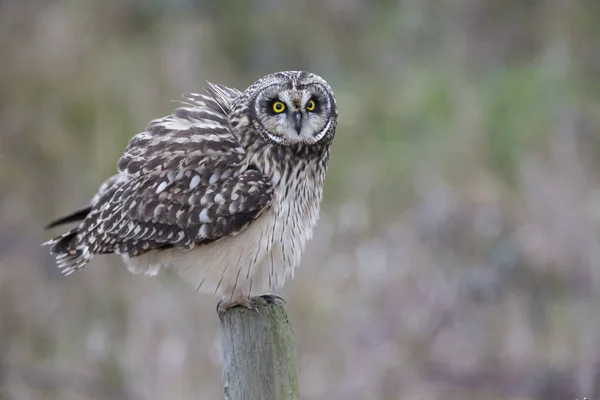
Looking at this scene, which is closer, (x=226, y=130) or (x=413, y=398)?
(x=226, y=130)

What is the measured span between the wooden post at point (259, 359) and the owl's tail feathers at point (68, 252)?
1211mm

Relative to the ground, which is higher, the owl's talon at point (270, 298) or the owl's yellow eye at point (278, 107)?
the owl's yellow eye at point (278, 107)

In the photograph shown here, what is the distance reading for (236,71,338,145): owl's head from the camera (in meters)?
4.00

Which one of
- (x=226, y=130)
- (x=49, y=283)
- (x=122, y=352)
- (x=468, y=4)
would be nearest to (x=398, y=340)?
(x=122, y=352)

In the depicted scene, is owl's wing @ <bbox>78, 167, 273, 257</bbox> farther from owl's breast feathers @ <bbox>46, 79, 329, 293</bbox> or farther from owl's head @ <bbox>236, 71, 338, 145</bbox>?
owl's head @ <bbox>236, 71, 338, 145</bbox>

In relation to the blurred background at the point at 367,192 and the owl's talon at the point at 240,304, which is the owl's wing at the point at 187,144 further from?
the blurred background at the point at 367,192

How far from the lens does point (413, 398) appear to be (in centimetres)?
658

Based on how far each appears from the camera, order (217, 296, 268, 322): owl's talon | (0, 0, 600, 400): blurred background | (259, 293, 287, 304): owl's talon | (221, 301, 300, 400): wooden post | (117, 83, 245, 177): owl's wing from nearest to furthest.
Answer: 1. (221, 301, 300, 400): wooden post
2. (217, 296, 268, 322): owl's talon
3. (259, 293, 287, 304): owl's talon
4. (117, 83, 245, 177): owl's wing
5. (0, 0, 600, 400): blurred background

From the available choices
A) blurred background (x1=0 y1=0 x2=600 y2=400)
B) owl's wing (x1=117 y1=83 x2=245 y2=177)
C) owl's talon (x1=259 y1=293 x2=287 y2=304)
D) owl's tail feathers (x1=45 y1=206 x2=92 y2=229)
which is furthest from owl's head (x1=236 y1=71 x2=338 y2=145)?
blurred background (x1=0 y1=0 x2=600 y2=400)

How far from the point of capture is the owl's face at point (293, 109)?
400 centimetres

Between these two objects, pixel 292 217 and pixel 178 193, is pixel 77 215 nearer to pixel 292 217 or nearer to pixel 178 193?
pixel 178 193

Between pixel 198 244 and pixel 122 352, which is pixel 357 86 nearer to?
pixel 122 352

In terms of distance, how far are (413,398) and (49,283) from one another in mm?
2575

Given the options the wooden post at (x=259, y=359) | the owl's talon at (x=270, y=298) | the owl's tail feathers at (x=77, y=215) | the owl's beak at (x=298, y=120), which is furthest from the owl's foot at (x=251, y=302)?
the owl's tail feathers at (x=77, y=215)
